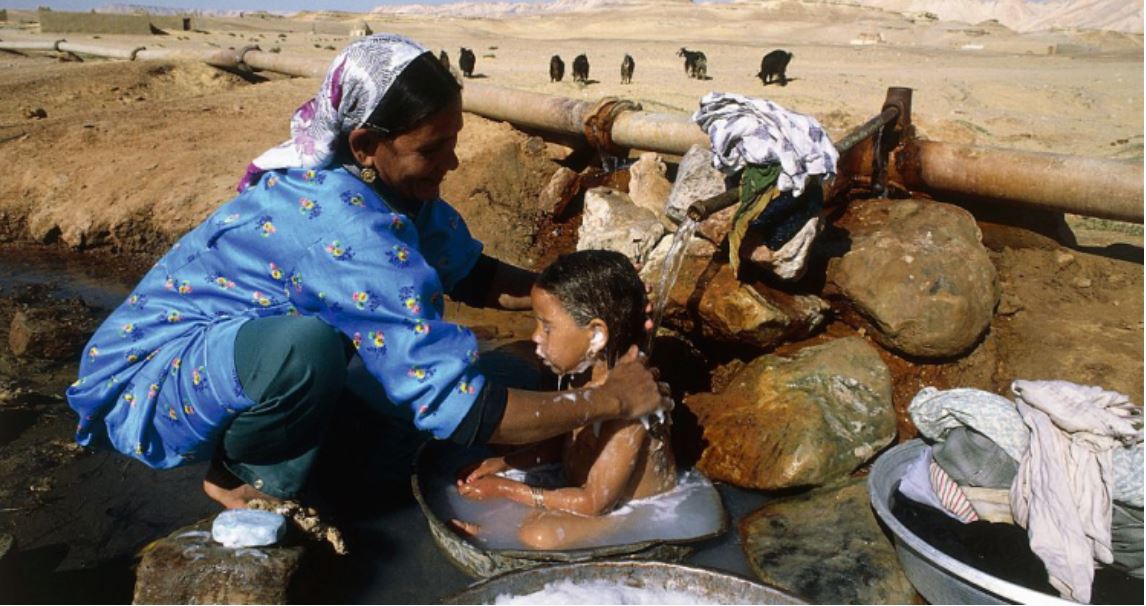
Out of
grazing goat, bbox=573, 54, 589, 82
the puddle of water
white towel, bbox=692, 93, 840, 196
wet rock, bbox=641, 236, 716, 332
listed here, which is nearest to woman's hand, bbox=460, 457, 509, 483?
wet rock, bbox=641, 236, 716, 332

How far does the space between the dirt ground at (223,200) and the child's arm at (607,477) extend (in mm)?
1309

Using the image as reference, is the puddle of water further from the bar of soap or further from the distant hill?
the distant hill

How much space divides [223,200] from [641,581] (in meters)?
5.03

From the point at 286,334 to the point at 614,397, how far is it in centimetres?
96

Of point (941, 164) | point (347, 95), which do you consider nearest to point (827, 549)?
point (347, 95)

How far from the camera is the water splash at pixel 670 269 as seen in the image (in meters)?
3.54

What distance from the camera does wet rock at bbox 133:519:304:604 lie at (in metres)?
2.27

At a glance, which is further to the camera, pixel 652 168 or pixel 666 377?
pixel 652 168

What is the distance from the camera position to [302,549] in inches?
96.7

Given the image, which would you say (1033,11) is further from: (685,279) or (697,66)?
(685,279)

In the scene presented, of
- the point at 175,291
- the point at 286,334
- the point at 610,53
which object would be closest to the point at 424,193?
the point at 286,334

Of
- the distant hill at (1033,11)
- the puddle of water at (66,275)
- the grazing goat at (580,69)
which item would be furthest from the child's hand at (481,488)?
the distant hill at (1033,11)

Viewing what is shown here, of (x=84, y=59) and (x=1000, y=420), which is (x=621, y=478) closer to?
(x=1000, y=420)

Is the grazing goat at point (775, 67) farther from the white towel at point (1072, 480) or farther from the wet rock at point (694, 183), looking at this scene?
the white towel at point (1072, 480)
